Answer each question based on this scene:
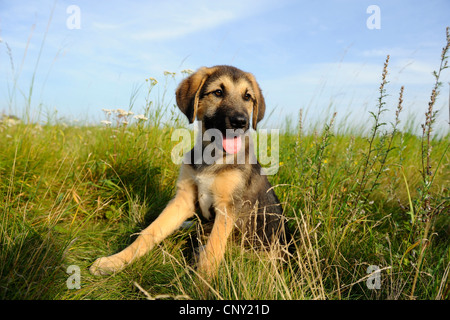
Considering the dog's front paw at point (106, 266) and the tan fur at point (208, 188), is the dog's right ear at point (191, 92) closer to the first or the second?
the tan fur at point (208, 188)

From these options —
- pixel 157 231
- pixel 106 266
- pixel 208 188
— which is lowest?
pixel 106 266

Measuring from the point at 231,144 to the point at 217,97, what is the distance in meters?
0.58

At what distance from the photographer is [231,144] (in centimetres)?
334

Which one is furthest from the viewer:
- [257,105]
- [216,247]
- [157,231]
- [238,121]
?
[257,105]

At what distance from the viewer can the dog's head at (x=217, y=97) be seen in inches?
132

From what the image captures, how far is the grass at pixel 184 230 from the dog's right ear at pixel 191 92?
4.16 feet

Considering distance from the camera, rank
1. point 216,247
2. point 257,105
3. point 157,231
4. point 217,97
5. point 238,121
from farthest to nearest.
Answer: point 257,105 → point 217,97 → point 157,231 → point 238,121 → point 216,247

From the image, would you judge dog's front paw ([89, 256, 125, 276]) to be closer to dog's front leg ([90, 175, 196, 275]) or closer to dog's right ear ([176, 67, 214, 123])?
dog's front leg ([90, 175, 196, 275])

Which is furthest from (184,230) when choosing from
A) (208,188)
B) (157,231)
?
(208,188)

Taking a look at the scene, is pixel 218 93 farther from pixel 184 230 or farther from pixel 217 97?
pixel 184 230

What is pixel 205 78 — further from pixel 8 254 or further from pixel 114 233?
pixel 8 254
